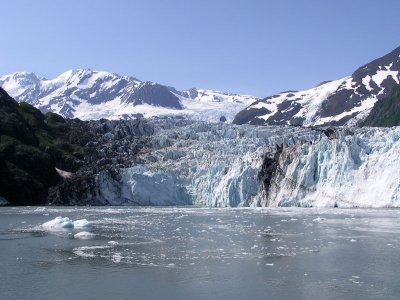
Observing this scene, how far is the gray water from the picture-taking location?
1448cm

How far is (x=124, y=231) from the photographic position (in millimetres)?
29391

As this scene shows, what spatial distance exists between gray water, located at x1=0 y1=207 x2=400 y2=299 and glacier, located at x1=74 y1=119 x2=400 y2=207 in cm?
1695

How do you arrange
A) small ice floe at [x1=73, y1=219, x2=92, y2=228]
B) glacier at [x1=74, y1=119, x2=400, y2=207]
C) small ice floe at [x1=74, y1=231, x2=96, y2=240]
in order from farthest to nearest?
glacier at [x1=74, y1=119, x2=400, y2=207] < small ice floe at [x1=73, y1=219, x2=92, y2=228] < small ice floe at [x1=74, y1=231, x2=96, y2=240]

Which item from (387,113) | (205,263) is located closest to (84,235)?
(205,263)

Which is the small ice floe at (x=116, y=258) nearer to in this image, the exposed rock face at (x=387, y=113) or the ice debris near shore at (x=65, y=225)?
the ice debris near shore at (x=65, y=225)

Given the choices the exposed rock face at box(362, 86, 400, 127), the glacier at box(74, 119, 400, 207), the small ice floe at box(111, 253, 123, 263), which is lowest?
the small ice floe at box(111, 253, 123, 263)

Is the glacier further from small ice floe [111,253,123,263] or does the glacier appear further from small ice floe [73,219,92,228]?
small ice floe [111,253,123,263]

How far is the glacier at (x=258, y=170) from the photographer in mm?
46938

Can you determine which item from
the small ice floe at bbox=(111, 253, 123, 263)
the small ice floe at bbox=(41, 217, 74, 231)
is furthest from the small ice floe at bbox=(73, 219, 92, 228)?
the small ice floe at bbox=(111, 253, 123, 263)

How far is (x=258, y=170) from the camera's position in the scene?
56.4 meters

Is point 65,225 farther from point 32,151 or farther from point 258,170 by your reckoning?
point 32,151

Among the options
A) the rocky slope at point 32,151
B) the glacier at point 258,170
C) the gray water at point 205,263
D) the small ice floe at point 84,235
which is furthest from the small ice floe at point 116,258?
the rocky slope at point 32,151

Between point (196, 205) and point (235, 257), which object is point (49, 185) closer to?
point (196, 205)

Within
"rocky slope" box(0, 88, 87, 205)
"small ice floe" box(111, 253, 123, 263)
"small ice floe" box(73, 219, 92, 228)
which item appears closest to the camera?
"small ice floe" box(111, 253, 123, 263)
